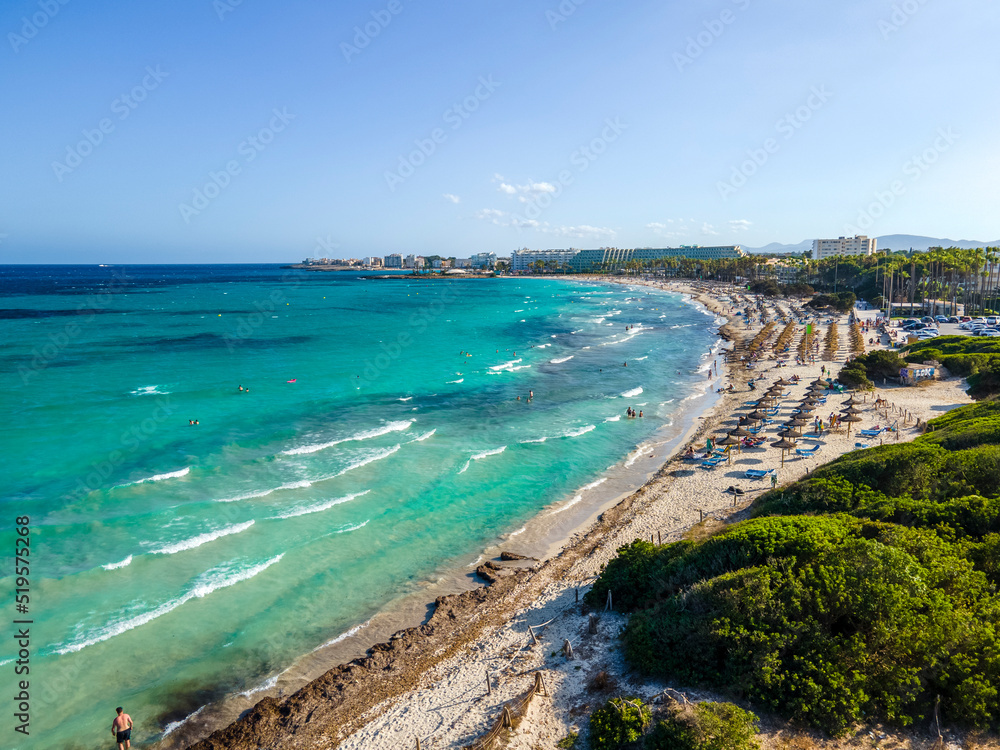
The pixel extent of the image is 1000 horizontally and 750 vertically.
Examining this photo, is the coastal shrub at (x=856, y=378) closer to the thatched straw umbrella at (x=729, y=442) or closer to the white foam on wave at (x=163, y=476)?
the thatched straw umbrella at (x=729, y=442)

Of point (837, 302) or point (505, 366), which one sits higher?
point (837, 302)

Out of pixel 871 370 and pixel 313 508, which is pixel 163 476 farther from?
pixel 871 370

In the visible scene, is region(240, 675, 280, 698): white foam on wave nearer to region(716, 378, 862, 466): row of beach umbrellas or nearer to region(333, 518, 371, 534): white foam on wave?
region(333, 518, 371, 534): white foam on wave

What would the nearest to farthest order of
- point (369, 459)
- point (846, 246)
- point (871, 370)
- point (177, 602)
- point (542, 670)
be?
point (542, 670) < point (177, 602) < point (369, 459) < point (871, 370) < point (846, 246)

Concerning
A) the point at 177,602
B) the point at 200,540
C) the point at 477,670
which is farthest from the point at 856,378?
the point at 177,602

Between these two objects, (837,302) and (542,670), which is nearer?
(542,670)

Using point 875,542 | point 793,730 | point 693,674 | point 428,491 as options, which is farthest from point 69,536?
point 875,542

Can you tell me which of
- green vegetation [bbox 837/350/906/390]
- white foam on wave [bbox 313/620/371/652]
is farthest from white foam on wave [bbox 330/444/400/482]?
green vegetation [bbox 837/350/906/390]
